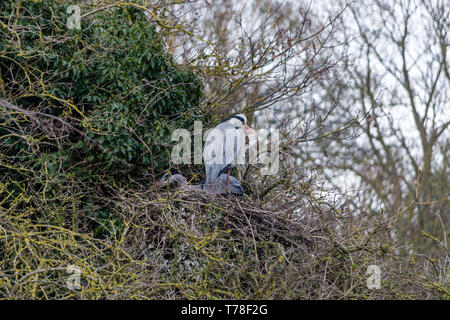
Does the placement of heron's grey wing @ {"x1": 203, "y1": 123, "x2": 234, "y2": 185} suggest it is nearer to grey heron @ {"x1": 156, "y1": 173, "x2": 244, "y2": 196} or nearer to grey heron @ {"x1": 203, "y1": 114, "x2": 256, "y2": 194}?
grey heron @ {"x1": 203, "y1": 114, "x2": 256, "y2": 194}

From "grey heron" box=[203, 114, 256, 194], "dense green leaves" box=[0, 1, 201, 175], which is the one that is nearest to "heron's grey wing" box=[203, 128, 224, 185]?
"grey heron" box=[203, 114, 256, 194]

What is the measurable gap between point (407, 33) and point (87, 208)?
35.4 feet

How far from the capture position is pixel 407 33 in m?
14.4

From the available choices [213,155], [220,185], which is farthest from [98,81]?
[220,185]

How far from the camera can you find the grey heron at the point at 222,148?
6363 mm

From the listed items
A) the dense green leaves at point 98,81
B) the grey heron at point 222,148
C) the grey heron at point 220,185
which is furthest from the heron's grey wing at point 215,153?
the dense green leaves at point 98,81

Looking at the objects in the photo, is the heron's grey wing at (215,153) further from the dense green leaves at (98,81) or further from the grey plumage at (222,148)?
the dense green leaves at (98,81)

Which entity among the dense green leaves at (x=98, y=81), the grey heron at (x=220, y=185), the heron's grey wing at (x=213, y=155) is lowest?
the grey heron at (x=220, y=185)

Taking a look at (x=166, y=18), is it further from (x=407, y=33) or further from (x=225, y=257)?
(x=407, y=33)

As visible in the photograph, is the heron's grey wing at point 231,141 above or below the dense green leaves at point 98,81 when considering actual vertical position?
below

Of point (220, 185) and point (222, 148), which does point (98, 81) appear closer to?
point (222, 148)

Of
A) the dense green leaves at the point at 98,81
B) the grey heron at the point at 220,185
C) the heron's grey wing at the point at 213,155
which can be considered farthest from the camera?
the dense green leaves at the point at 98,81

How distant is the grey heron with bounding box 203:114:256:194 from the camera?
6.36m

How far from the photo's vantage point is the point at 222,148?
6.46 meters
